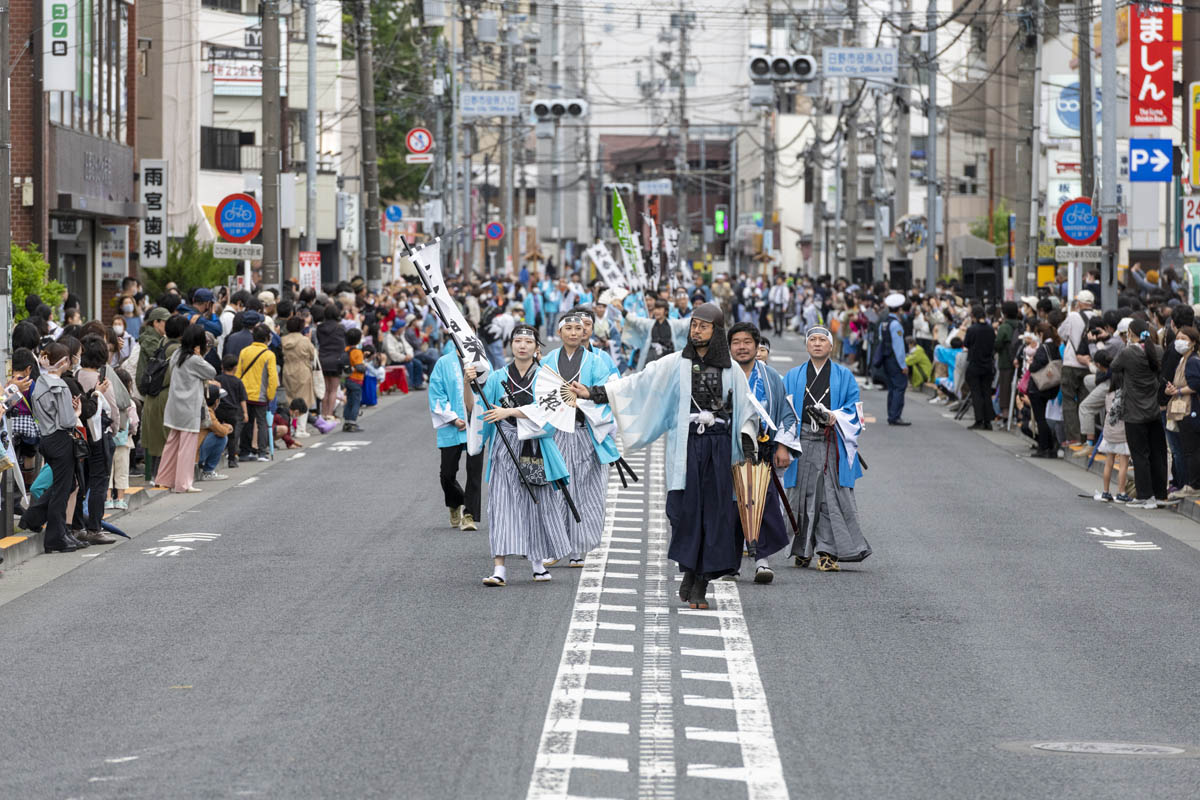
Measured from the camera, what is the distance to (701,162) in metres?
103

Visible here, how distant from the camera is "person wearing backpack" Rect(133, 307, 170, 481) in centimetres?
1822

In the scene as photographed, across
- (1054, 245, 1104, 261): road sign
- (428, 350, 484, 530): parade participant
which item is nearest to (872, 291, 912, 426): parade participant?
(1054, 245, 1104, 261): road sign

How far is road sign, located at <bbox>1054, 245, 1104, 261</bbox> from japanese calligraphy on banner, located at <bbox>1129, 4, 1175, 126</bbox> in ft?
33.0

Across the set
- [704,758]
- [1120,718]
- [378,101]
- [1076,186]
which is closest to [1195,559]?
[1120,718]

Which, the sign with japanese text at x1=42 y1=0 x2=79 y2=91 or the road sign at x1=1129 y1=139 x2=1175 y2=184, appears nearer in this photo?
the sign with japanese text at x1=42 y1=0 x2=79 y2=91

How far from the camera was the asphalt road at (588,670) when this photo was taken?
727 centimetres

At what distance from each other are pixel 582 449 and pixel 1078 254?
14.1 m

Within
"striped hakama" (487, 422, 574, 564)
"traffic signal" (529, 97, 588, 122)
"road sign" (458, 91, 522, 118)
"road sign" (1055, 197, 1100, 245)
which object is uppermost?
"road sign" (458, 91, 522, 118)

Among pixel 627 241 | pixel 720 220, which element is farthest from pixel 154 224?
pixel 720 220

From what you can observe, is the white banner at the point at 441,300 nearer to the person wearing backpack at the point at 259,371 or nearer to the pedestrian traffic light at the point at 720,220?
the person wearing backpack at the point at 259,371

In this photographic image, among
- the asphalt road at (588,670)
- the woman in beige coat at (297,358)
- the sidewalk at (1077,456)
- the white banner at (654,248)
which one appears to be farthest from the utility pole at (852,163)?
the asphalt road at (588,670)

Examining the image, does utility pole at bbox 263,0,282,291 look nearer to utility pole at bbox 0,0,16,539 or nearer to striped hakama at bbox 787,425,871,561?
utility pole at bbox 0,0,16,539

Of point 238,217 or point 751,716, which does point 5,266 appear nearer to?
point 751,716

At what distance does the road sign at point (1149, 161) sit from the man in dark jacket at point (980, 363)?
526 centimetres
